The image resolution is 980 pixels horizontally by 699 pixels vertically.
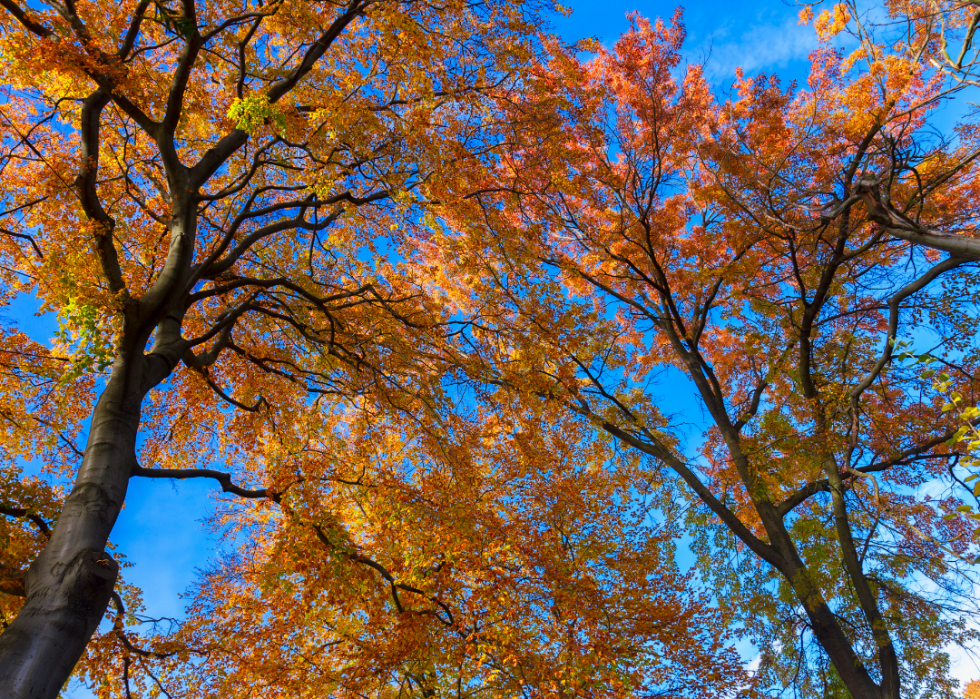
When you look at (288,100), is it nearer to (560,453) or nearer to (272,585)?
(272,585)

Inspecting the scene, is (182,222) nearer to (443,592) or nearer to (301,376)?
(301,376)

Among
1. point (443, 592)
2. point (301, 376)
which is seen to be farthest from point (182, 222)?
point (443, 592)

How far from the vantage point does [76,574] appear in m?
3.76

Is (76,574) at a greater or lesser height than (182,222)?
lesser

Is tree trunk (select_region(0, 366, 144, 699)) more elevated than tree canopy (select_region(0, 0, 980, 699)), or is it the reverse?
tree canopy (select_region(0, 0, 980, 699))

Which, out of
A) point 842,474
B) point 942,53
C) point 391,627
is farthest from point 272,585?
point 942,53

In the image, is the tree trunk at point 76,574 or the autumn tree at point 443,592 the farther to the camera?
the autumn tree at point 443,592

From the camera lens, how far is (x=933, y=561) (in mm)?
7633

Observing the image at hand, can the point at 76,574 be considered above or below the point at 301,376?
below

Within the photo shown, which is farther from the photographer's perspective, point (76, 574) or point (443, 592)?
point (443, 592)

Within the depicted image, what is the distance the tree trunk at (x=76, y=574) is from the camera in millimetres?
3320

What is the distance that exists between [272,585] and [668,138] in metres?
10.5

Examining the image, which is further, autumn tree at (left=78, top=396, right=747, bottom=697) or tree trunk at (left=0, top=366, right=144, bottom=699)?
autumn tree at (left=78, top=396, right=747, bottom=697)

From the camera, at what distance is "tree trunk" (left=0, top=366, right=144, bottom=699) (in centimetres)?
332
